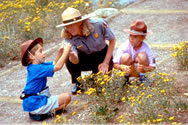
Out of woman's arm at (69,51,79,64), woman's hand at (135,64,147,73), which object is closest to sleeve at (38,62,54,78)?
woman's arm at (69,51,79,64)

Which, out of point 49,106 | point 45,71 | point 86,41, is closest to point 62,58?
point 45,71

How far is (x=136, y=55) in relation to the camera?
14.6ft

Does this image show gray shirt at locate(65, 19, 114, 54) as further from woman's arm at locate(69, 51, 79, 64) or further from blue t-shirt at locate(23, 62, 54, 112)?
blue t-shirt at locate(23, 62, 54, 112)

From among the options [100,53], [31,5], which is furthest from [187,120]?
[31,5]

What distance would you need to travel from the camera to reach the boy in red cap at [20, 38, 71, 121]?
3857mm

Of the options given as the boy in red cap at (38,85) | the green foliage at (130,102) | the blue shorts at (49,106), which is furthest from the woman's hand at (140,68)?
the blue shorts at (49,106)

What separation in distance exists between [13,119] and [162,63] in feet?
8.34

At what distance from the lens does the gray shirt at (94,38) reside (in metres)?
4.46

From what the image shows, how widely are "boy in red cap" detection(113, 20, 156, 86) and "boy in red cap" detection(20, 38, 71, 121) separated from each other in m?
0.79

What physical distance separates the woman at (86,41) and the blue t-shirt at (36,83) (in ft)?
1.53

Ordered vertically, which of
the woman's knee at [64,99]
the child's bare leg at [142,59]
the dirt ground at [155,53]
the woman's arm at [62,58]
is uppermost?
the woman's arm at [62,58]

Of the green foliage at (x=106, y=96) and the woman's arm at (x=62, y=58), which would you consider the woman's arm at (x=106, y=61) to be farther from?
the woman's arm at (x=62, y=58)

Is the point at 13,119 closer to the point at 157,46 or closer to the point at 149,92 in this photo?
the point at 149,92

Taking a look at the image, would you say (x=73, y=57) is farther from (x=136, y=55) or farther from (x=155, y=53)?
(x=155, y=53)
